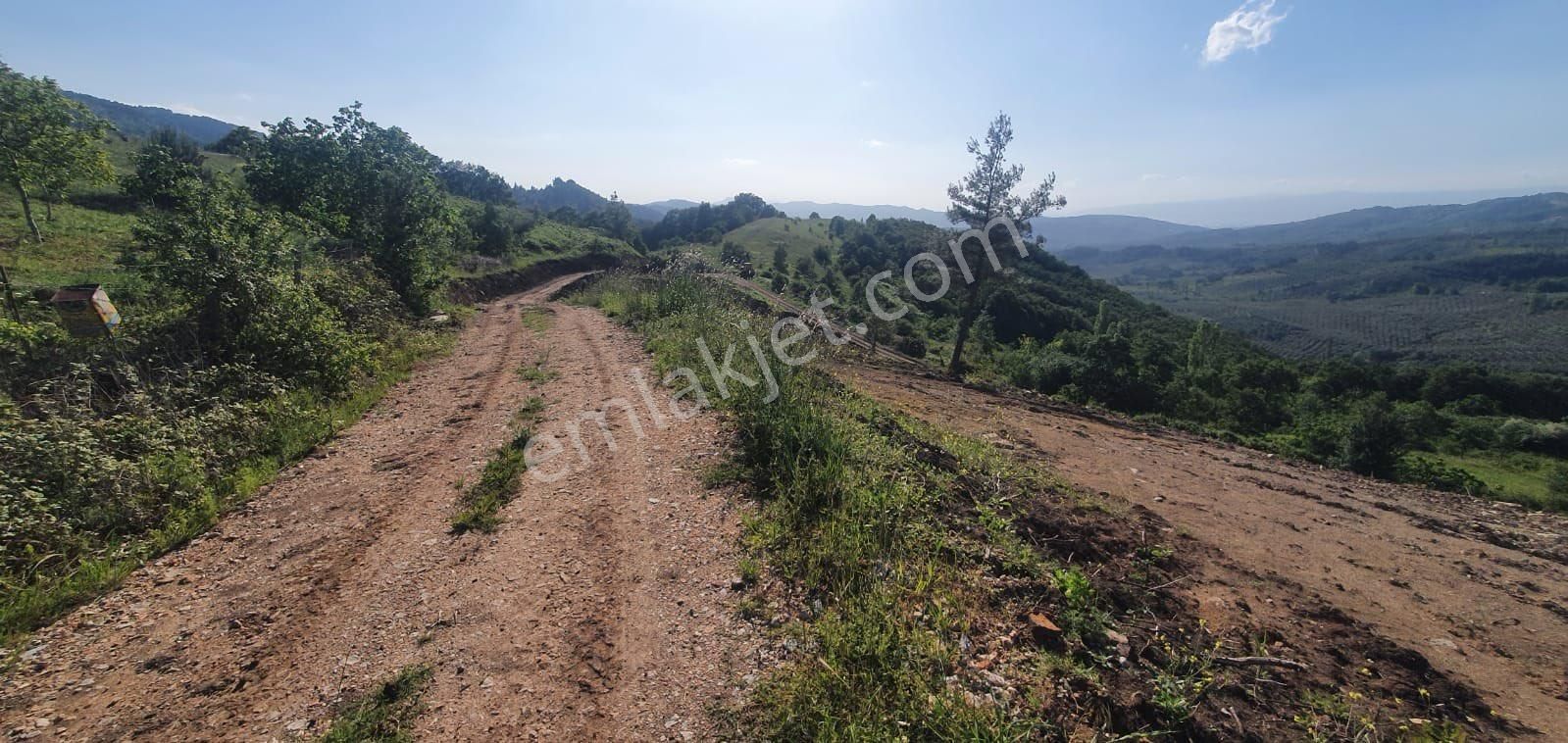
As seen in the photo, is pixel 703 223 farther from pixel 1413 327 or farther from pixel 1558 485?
pixel 1413 327

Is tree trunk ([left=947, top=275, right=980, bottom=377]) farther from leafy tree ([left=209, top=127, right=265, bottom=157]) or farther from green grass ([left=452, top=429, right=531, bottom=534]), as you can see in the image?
leafy tree ([left=209, top=127, right=265, bottom=157])

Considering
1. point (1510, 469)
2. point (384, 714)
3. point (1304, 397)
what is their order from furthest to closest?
point (1304, 397)
point (1510, 469)
point (384, 714)

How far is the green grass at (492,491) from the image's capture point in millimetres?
5336

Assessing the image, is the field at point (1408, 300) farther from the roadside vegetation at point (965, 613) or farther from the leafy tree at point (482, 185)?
the leafy tree at point (482, 185)

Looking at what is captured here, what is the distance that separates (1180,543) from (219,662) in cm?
806

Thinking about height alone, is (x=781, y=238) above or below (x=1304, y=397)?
above

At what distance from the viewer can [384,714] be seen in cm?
326

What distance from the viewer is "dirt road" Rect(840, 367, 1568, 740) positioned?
14.0ft

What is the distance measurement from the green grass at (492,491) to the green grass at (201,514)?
2.21 m

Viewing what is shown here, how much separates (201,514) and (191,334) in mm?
4376

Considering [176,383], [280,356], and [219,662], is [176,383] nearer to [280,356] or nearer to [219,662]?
[280,356]

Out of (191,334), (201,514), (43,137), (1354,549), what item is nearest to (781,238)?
(43,137)

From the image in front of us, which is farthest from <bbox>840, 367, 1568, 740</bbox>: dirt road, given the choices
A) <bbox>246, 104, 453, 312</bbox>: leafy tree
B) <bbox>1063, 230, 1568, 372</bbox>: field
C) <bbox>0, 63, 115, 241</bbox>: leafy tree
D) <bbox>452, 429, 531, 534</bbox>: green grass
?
<bbox>1063, 230, 1568, 372</bbox>: field

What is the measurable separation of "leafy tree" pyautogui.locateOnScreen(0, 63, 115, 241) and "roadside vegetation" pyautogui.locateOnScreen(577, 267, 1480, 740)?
23.1 m
